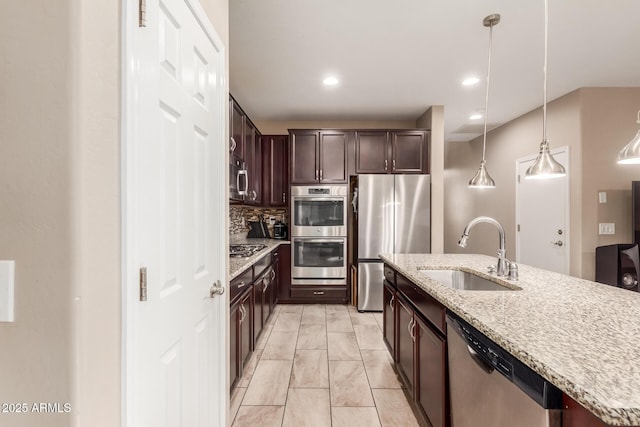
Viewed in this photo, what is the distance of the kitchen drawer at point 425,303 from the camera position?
145cm

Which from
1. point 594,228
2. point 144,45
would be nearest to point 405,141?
point 594,228

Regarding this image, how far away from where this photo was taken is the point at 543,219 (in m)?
4.12

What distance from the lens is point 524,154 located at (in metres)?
4.50

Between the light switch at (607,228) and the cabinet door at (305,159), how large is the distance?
11.4 feet

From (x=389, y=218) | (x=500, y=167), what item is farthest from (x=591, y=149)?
(x=389, y=218)

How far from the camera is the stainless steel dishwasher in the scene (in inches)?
31.8

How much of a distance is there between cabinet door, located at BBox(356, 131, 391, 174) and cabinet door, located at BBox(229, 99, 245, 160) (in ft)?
5.56

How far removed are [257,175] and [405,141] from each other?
2129 mm

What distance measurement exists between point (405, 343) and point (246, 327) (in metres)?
1.19

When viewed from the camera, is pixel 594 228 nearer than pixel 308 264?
Yes

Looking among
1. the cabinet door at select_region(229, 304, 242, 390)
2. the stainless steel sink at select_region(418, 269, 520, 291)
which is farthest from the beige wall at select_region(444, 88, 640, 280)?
the cabinet door at select_region(229, 304, 242, 390)

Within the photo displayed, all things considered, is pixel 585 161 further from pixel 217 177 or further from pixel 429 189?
pixel 217 177

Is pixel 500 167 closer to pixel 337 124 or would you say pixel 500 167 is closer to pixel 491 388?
pixel 337 124

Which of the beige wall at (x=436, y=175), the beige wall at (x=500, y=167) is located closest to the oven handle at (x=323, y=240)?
the beige wall at (x=436, y=175)
